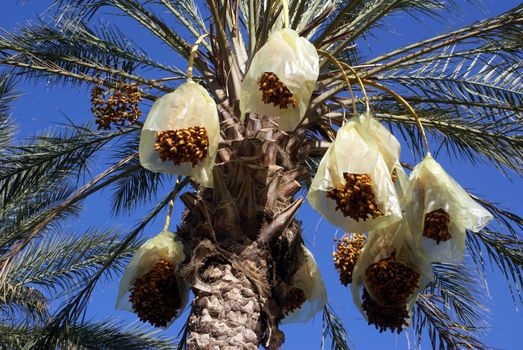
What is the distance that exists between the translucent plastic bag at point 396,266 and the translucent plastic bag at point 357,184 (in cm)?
32

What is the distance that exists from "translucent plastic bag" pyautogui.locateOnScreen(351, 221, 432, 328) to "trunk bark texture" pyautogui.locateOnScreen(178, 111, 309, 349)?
693mm

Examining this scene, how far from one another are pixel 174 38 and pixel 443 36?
1.97 meters

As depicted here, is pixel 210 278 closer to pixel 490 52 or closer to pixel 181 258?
pixel 181 258

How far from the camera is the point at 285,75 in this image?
15.4 ft

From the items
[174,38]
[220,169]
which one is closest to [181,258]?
[220,169]

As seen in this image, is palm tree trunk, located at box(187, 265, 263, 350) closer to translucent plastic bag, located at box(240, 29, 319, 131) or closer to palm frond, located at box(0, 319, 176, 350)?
translucent plastic bag, located at box(240, 29, 319, 131)

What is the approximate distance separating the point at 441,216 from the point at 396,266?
37 cm

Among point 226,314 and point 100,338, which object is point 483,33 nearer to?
point 226,314

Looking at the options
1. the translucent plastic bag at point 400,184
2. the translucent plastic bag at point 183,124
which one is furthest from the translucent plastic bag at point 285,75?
the translucent plastic bag at point 400,184

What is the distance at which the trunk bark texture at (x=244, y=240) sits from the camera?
5172mm

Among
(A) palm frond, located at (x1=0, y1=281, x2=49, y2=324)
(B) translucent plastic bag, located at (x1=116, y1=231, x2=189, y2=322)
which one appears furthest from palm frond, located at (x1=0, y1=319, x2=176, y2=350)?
(B) translucent plastic bag, located at (x1=116, y1=231, x2=189, y2=322)

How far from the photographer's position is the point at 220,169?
557 centimetres

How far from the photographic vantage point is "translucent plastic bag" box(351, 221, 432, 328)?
4.86m

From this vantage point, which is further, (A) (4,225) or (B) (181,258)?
(A) (4,225)
